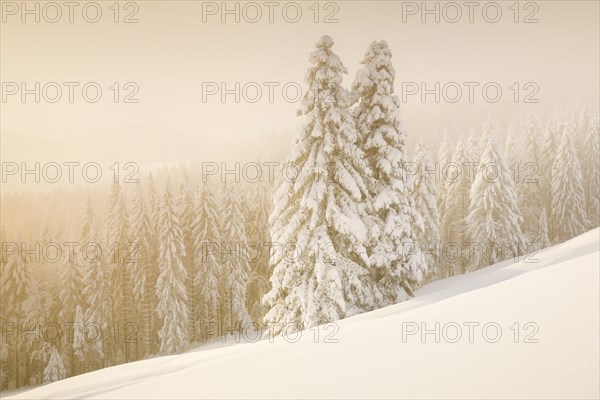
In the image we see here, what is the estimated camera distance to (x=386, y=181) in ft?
58.5

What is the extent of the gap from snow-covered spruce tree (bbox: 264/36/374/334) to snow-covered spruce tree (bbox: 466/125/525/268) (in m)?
24.5

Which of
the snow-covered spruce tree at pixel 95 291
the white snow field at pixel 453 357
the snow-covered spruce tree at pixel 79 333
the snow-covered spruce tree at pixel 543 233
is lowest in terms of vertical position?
the snow-covered spruce tree at pixel 79 333

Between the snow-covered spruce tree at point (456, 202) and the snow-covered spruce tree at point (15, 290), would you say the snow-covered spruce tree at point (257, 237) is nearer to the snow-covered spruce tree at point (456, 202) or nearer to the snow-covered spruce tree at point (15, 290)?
the snow-covered spruce tree at point (456, 202)

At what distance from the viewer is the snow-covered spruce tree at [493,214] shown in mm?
36250

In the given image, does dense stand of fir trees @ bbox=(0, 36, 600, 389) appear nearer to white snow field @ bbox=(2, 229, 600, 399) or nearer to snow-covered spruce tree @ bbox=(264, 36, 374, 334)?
snow-covered spruce tree @ bbox=(264, 36, 374, 334)

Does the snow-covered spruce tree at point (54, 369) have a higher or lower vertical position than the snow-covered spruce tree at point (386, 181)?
lower

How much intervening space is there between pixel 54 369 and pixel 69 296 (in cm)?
704

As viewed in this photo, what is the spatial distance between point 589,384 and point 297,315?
12463 millimetres

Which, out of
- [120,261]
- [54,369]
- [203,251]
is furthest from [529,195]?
[54,369]

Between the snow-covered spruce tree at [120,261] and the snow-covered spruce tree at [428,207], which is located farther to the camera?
the snow-covered spruce tree at [120,261]

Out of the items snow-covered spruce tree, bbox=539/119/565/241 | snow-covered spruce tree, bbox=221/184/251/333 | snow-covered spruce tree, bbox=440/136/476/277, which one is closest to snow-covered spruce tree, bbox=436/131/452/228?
snow-covered spruce tree, bbox=440/136/476/277

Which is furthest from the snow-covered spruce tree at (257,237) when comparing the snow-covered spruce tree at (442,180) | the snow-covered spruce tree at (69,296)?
the snow-covered spruce tree at (442,180)

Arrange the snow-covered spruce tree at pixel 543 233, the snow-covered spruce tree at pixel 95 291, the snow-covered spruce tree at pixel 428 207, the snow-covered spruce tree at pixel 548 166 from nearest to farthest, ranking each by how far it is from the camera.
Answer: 1. the snow-covered spruce tree at pixel 428 207
2. the snow-covered spruce tree at pixel 95 291
3. the snow-covered spruce tree at pixel 543 233
4. the snow-covered spruce tree at pixel 548 166

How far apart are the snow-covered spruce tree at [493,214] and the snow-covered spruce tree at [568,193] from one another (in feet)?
38.6
